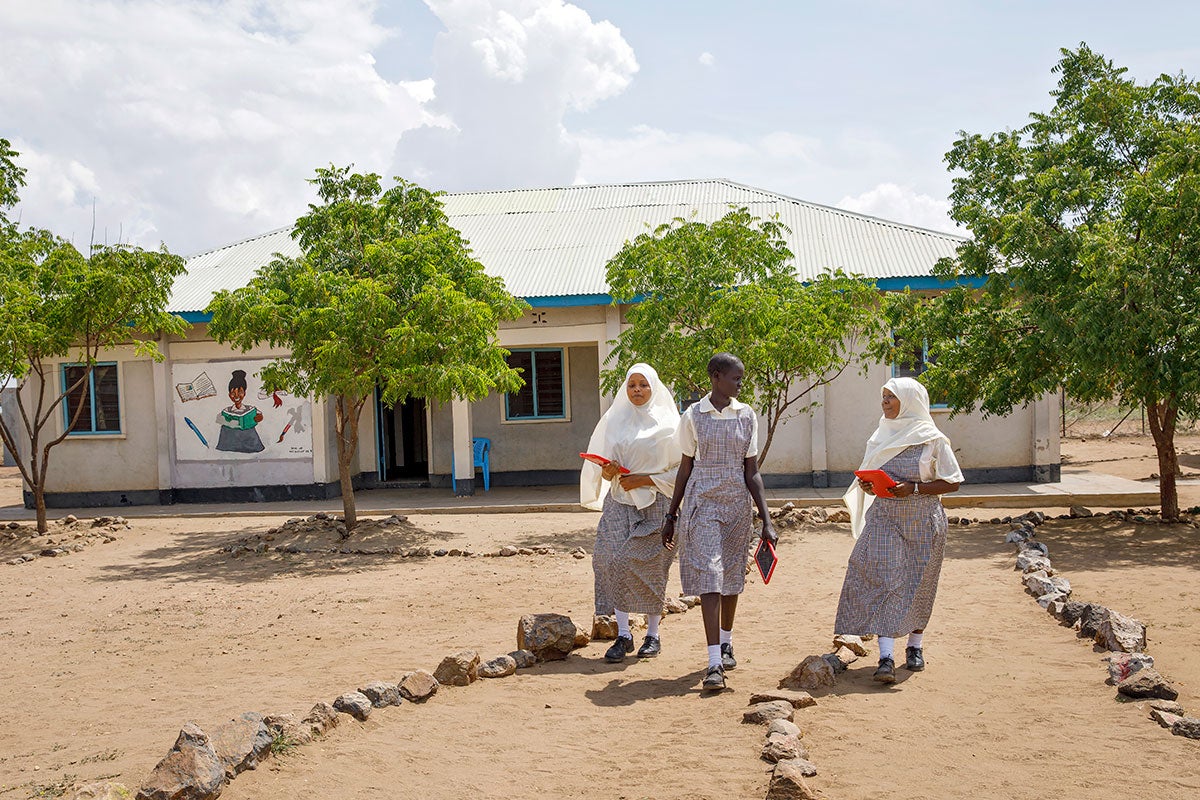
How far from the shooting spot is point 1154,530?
437 inches

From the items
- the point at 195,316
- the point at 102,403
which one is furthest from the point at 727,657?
the point at 102,403

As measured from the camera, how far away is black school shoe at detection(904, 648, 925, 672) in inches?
223

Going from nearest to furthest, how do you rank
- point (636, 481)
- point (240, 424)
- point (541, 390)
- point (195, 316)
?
point (636, 481)
point (195, 316)
point (240, 424)
point (541, 390)

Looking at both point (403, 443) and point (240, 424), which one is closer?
point (240, 424)

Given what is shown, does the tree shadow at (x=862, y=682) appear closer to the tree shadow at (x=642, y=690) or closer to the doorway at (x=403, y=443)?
the tree shadow at (x=642, y=690)

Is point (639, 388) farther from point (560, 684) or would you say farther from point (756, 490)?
point (560, 684)

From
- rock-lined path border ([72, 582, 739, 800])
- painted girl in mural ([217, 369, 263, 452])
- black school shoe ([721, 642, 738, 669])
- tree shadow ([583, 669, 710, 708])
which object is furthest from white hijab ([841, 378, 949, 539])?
painted girl in mural ([217, 369, 263, 452])

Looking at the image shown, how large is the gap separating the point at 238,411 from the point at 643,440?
12346 mm

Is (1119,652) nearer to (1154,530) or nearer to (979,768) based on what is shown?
(979,768)

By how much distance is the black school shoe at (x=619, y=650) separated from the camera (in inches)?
240

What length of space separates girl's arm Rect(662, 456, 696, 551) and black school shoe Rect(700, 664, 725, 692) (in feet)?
2.55

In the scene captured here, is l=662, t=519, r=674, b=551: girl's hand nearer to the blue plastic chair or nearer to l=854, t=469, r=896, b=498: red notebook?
l=854, t=469, r=896, b=498: red notebook

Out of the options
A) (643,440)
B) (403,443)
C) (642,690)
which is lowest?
(642,690)

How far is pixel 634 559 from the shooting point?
6.04m
